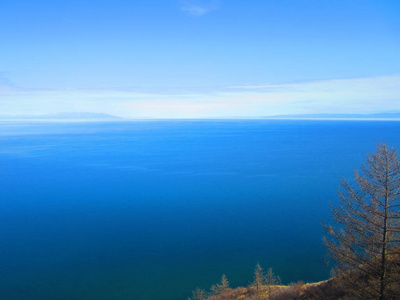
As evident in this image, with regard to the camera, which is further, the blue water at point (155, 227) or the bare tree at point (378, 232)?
the blue water at point (155, 227)

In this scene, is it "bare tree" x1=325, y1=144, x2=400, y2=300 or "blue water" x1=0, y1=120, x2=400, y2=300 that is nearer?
"bare tree" x1=325, y1=144, x2=400, y2=300

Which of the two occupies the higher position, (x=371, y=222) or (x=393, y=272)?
(x=371, y=222)

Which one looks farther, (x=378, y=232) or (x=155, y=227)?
(x=155, y=227)

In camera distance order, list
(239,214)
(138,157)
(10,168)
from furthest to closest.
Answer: (138,157), (10,168), (239,214)

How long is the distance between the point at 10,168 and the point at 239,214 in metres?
54.7

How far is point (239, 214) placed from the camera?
34.7m

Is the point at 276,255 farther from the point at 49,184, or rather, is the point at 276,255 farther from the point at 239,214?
the point at 49,184

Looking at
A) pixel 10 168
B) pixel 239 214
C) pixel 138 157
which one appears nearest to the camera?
pixel 239 214

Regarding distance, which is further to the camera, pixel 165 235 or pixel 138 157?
pixel 138 157

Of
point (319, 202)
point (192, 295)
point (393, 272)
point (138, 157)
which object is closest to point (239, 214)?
point (319, 202)

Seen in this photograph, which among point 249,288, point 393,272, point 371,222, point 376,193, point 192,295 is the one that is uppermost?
point 376,193

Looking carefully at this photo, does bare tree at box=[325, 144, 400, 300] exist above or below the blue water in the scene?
above

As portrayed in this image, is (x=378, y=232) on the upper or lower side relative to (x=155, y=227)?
upper

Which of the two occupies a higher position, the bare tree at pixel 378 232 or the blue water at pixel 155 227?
the bare tree at pixel 378 232
